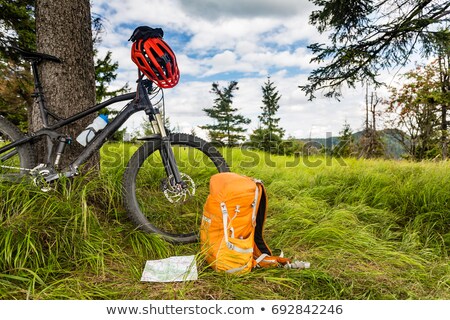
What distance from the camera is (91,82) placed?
292 centimetres

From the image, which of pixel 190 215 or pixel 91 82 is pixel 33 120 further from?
pixel 190 215

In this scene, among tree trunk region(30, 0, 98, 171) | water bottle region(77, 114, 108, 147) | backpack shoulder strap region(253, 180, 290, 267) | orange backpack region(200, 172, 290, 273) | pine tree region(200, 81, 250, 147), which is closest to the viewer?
orange backpack region(200, 172, 290, 273)

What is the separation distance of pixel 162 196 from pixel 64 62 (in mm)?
1489

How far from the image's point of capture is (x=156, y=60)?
2.42m

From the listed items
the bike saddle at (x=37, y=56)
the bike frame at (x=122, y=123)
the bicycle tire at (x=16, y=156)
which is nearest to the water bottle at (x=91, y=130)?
the bike frame at (x=122, y=123)

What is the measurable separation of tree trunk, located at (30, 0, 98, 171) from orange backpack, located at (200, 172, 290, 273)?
4.51 feet

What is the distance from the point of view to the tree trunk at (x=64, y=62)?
8.95 ft

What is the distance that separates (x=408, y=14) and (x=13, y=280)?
5.31 meters

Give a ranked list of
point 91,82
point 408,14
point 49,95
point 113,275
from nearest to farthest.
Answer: point 113,275, point 49,95, point 91,82, point 408,14

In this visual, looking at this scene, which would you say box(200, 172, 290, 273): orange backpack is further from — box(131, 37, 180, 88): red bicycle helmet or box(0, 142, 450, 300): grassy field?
box(131, 37, 180, 88): red bicycle helmet

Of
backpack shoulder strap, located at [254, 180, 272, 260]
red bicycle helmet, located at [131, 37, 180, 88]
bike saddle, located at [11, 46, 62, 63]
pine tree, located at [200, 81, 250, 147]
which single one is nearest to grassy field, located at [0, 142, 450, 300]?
backpack shoulder strap, located at [254, 180, 272, 260]

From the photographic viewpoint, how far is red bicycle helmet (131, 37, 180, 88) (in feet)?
7.89

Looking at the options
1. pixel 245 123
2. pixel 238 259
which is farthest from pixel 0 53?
pixel 245 123

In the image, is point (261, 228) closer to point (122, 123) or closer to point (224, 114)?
point (122, 123)
